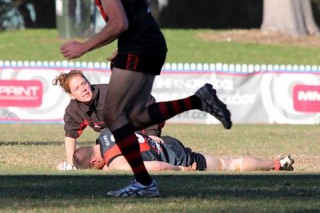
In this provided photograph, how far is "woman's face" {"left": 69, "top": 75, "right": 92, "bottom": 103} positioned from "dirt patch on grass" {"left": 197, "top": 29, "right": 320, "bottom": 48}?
26739mm

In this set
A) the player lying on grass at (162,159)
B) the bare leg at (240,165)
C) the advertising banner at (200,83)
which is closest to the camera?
the player lying on grass at (162,159)

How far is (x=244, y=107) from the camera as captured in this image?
2373 centimetres

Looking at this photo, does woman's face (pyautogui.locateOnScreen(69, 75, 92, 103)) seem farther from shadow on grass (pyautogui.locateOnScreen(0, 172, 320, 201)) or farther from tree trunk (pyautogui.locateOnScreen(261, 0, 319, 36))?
tree trunk (pyautogui.locateOnScreen(261, 0, 319, 36))

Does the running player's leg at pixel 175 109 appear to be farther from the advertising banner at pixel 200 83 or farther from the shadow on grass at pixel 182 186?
the advertising banner at pixel 200 83

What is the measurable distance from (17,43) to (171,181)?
94.0ft

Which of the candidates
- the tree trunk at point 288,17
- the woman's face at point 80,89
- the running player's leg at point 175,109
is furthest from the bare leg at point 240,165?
the tree trunk at point 288,17

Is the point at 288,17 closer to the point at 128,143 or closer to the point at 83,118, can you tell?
the point at 83,118

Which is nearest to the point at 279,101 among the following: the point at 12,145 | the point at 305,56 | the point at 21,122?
the point at 21,122

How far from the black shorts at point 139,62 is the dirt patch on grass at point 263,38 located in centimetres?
2965

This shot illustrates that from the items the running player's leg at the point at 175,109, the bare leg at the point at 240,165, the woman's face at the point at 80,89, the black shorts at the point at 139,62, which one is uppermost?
the black shorts at the point at 139,62

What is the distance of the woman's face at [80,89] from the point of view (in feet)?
35.3

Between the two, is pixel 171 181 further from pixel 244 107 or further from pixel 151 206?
pixel 244 107

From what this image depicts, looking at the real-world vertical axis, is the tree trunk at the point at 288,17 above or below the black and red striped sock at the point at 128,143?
below

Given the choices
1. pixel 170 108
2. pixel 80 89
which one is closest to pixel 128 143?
pixel 170 108
